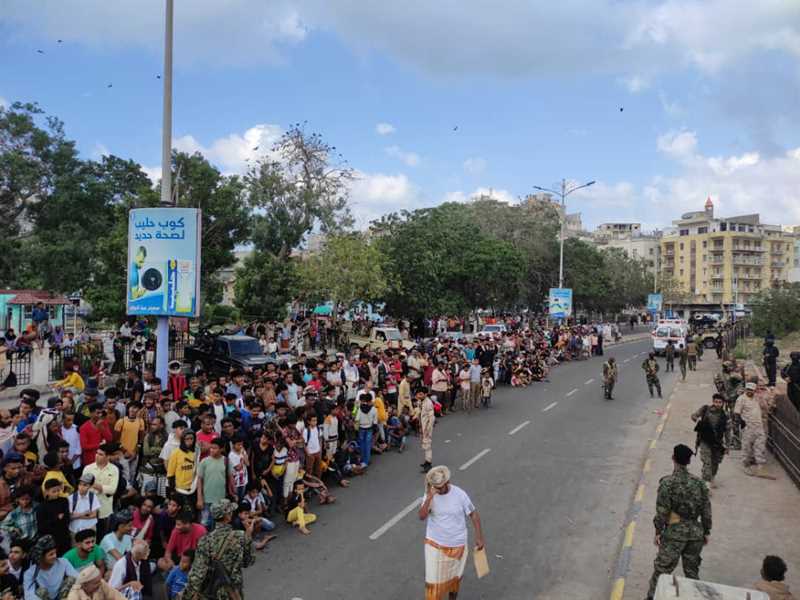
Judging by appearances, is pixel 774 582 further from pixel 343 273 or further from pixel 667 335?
pixel 667 335

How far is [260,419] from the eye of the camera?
1035 cm

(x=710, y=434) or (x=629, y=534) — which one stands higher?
(x=710, y=434)

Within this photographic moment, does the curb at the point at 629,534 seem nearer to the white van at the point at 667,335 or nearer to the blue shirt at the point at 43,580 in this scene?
the blue shirt at the point at 43,580

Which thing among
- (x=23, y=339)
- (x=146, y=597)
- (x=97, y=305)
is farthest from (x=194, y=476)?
(x=97, y=305)

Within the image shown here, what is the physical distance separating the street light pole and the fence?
11.9 meters

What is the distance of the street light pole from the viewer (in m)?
12.7

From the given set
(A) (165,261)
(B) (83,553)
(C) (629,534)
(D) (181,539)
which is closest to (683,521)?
(C) (629,534)

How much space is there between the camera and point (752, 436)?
11961mm

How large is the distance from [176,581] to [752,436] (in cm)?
1049

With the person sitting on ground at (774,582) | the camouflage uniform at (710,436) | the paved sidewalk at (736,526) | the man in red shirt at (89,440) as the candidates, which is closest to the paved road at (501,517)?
the paved sidewalk at (736,526)

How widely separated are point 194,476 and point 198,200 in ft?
72.5

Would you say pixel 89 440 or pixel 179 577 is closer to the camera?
pixel 179 577

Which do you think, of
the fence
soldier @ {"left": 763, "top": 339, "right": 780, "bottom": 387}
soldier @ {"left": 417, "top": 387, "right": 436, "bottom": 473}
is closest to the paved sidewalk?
the fence

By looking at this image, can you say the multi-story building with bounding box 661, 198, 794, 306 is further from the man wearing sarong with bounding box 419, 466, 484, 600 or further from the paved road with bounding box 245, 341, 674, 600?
the man wearing sarong with bounding box 419, 466, 484, 600
